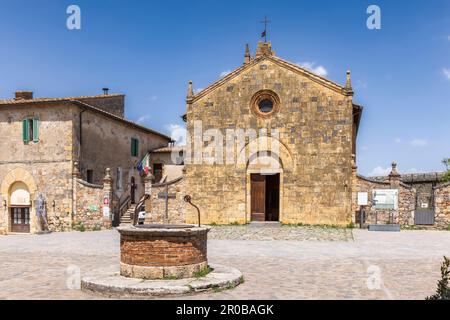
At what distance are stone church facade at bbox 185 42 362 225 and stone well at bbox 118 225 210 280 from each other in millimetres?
13927

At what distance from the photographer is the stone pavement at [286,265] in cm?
787

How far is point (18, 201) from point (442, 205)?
70.9 ft

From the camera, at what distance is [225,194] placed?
22438 mm

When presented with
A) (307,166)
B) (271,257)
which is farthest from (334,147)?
(271,257)

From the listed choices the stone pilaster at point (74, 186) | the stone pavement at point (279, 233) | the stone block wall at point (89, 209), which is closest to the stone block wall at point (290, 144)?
the stone pavement at point (279, 233)

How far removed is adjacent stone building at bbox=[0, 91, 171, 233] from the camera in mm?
21781

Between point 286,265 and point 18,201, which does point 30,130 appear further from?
point 286,265

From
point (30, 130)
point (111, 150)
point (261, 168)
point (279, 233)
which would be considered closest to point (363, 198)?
point (279, 233)

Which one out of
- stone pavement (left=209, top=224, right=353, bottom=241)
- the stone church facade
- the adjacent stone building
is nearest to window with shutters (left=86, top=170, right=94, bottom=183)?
the adjacent stone building

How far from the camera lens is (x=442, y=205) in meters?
20.8

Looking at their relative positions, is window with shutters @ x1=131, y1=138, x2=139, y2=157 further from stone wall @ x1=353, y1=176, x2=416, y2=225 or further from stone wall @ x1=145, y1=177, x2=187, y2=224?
stone wall @ x1=353, y1=176, x2=416, y2=225

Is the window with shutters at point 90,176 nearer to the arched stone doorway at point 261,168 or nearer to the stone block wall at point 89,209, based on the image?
the stone block wall at point 89,209

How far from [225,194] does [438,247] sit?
10755 mm

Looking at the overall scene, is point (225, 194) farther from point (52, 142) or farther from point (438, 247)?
point (438, 247)
